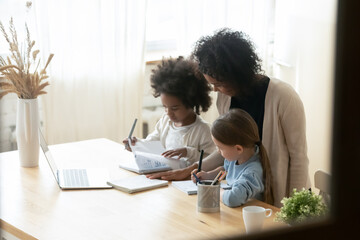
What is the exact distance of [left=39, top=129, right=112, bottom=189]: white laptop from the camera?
6.37 ft

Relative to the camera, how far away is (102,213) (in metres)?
1.67

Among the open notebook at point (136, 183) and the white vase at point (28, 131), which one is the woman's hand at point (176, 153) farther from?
the white vase at point (28, 131)

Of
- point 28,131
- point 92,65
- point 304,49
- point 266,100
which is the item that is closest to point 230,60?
point 266,100

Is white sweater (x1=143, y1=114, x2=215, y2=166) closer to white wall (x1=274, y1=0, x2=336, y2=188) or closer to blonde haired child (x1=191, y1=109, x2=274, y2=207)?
blonde haired child (x1=191, y1=109, x2=274, y2=207)

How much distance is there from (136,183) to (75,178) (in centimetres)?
25

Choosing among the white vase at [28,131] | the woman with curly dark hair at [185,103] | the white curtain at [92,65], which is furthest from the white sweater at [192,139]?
the white curtain at [92,65]

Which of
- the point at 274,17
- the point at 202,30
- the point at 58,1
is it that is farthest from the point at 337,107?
the point at 274,17

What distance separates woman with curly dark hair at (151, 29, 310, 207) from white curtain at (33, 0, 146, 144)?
4.71 feet

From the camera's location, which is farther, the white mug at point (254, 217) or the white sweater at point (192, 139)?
the white sweater at point (192, 139)

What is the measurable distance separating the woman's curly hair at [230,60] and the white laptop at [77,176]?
56 cm

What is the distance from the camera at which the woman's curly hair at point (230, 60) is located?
1867mm

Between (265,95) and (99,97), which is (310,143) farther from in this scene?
(265,95)

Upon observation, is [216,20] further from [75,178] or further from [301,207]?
[301,207]

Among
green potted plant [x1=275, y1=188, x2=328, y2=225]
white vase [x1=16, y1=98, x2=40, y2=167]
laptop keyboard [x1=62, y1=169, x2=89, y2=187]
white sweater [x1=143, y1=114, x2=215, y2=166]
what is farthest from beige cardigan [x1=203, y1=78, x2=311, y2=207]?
white vase [x1=16, y1=98, x2=40, y2=167]
